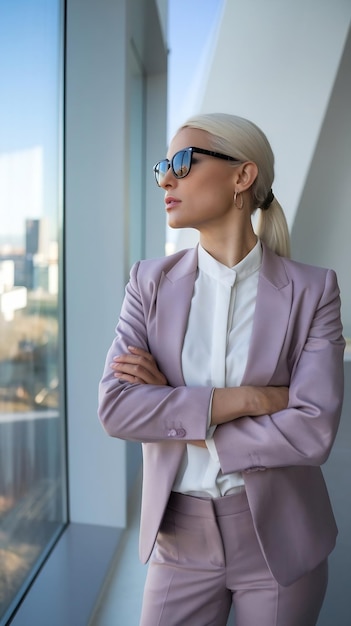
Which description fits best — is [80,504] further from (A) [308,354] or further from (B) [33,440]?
(A) [308,354]

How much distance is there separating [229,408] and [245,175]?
0.54 metres

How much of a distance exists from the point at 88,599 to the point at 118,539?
0.55 meters

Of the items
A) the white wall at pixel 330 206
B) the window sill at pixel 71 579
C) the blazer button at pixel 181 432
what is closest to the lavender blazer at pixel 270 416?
the blazer button at pixel 181 432

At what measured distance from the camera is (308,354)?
1232 mm

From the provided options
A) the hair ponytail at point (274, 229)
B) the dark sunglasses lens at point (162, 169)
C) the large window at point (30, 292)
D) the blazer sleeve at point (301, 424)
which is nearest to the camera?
the blazer sleeve at point (301, 424)

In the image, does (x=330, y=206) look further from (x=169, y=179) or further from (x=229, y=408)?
(x=229, y=408)

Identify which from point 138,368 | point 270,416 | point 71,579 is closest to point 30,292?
point 138,368

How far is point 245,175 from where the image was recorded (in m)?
1.26

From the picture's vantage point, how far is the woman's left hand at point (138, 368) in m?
1.24

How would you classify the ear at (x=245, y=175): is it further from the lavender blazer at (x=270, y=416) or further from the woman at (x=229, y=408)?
the lavender blazer at (x=270, y=416)

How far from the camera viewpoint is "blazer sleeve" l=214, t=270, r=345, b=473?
3.82ft

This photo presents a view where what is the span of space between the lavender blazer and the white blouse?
29 mm

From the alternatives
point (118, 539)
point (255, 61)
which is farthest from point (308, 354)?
point (255, 61)

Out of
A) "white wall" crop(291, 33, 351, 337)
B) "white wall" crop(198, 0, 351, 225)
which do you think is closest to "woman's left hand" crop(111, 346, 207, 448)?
"white wall" crop(198, 0, 351, 225)
